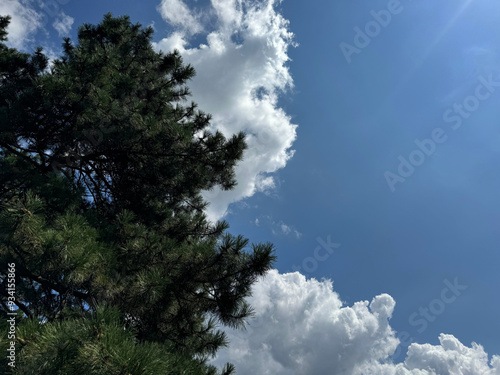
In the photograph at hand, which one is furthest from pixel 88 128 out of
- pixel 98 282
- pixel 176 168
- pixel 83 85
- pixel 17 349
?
pixel 17 349

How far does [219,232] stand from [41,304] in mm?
3828

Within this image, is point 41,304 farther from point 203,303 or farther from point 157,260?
point 203,303

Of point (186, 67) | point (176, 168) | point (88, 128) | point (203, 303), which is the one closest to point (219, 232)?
point (176, 168)

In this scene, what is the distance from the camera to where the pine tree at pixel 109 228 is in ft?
8.87

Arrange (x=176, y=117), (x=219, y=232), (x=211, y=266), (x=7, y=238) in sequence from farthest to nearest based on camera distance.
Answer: (x=176, y=117), (x=219, y=232), (x=211, y=266), (x=7, y=238)

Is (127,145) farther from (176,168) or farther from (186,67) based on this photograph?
(186,67)

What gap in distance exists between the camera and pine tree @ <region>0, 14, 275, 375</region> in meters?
2.71

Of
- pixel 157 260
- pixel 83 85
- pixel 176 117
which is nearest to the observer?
pixel 157 260

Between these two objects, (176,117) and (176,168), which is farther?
(176,117)

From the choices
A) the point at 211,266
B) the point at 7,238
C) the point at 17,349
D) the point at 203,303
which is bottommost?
the point at 17,349

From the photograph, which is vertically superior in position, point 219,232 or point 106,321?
point 219,232

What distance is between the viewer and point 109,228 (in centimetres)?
498

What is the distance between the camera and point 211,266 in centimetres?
432

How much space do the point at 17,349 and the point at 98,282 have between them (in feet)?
4.04
